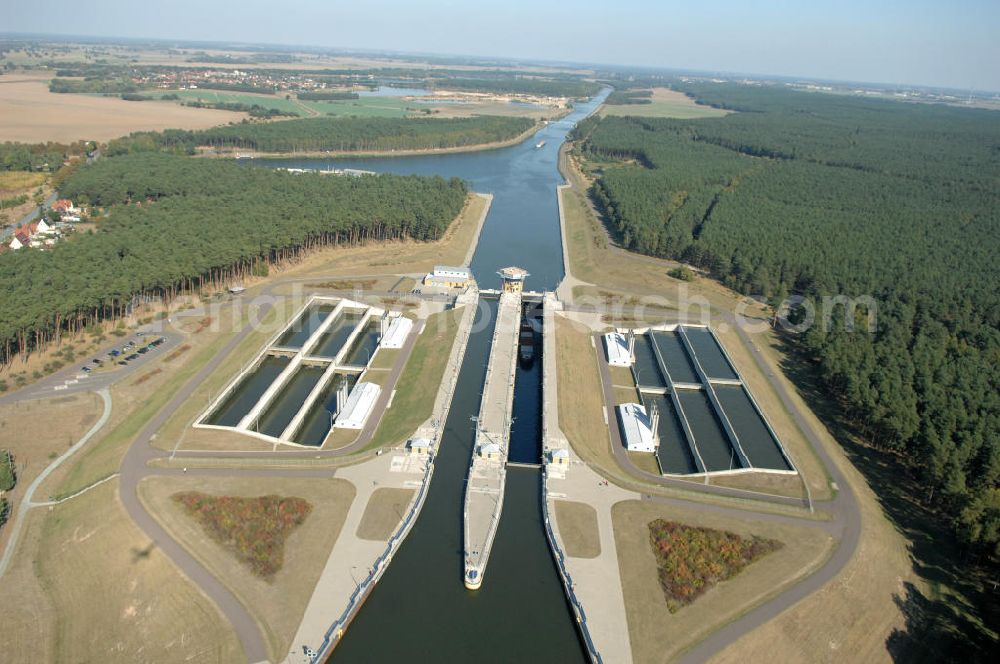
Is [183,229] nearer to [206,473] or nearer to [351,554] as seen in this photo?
[206,473]

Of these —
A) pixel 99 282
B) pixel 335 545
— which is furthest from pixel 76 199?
pixel 335 545

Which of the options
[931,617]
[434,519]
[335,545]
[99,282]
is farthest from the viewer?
[99,282]

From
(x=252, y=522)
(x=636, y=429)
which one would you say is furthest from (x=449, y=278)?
(x=252, y=522)

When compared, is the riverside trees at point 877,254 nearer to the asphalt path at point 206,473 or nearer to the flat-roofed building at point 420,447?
the flat-roofed building at point 420,447

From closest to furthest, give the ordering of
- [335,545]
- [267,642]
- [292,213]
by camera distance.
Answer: [267,642] < [335,545] < [292,213]

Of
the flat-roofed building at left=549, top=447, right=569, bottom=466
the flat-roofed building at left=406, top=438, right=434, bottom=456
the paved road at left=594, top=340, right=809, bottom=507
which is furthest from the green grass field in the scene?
the paved road at left=594, top=340, right=809, bottom=507

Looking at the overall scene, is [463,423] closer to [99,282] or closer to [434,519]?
[434,519]

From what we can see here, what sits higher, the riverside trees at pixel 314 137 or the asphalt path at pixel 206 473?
the riverside trees at pixel 314 137

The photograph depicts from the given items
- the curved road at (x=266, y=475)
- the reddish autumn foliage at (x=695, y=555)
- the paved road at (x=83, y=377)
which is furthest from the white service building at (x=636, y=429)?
the paved road at (x=83, y=377)
